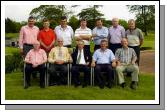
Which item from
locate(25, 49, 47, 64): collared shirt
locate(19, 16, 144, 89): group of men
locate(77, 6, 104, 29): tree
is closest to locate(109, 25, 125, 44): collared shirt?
locate(19, 16, 144, 89): group of men

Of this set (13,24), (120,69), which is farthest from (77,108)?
(13,24)

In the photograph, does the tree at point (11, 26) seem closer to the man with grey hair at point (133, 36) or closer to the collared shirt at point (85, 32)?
the collared shirt at point (85, 32)

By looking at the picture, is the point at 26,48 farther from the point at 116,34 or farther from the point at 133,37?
the point at 133,37

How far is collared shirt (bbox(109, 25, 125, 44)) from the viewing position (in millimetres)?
10758

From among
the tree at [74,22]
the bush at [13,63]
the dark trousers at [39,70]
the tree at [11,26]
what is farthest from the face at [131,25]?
the tree at [11,26]

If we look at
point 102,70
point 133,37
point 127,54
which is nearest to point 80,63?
point 102,70

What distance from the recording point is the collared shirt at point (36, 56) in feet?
Answer: 33.7

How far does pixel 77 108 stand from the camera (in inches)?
368

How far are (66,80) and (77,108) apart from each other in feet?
4.36

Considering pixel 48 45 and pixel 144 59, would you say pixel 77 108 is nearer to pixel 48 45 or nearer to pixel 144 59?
pixel 48 45

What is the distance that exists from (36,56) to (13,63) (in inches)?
151

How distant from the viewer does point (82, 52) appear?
1040cm

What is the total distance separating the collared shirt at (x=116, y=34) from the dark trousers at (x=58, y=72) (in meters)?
1.43

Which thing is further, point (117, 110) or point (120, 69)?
point (120, 69)
